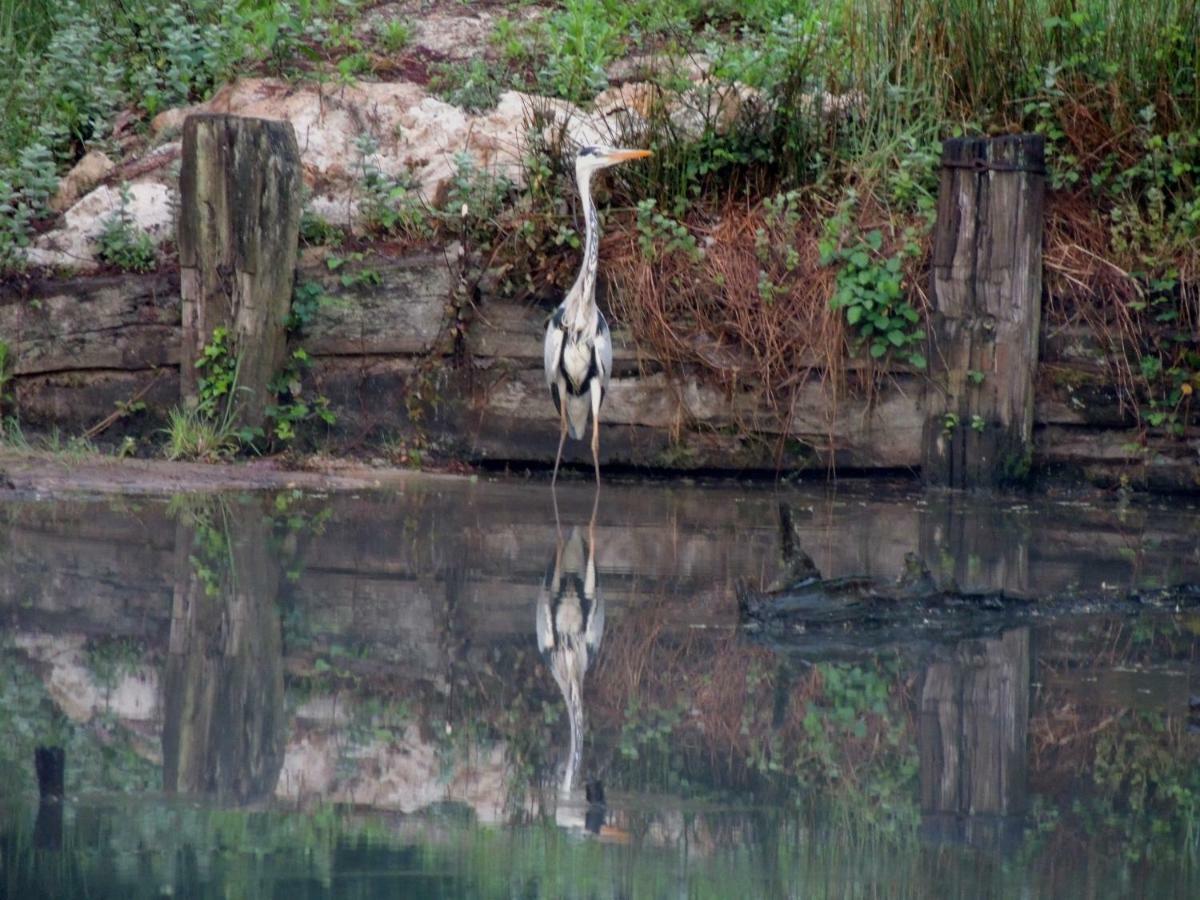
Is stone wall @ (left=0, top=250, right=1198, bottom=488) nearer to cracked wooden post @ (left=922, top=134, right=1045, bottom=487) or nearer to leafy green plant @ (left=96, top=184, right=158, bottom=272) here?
leafy green plant @ (left=96, top=184, right=158, bottom=272)

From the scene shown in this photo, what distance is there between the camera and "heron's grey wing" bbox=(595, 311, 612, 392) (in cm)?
820

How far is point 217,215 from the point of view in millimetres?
8500

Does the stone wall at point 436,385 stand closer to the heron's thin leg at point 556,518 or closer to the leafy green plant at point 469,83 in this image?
the heron's thin leg at point 556,518

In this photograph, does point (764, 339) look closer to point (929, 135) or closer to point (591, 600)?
point (929, 135)

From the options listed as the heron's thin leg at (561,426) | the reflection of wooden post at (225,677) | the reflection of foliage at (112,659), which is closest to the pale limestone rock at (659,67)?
the heron's thin leg at (561,426)

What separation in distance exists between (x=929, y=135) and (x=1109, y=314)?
1.59 metres

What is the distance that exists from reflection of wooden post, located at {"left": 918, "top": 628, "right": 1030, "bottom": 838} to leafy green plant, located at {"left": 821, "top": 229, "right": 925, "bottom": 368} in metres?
3.74

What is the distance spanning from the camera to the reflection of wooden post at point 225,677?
11.4ft

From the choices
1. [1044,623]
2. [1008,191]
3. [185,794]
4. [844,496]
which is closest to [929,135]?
[1008,191]

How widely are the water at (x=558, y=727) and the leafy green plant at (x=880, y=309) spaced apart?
85.8 inches

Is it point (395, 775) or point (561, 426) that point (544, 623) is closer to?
point (395, 775)

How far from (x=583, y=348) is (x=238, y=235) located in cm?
199

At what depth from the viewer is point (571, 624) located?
4.91 meters

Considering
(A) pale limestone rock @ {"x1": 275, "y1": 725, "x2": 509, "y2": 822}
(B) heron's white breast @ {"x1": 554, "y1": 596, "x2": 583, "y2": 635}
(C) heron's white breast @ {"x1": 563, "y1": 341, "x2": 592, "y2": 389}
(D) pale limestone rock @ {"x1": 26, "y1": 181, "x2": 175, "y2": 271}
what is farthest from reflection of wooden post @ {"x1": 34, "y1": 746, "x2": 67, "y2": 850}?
(D) pale limestone rock @ {"x1": 26, "y1": 181, "x2": 175, "y2": 271}
